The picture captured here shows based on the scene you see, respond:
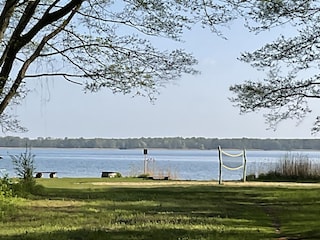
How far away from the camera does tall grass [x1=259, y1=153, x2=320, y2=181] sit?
24.0m

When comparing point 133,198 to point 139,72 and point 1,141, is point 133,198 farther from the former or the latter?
point 139,72

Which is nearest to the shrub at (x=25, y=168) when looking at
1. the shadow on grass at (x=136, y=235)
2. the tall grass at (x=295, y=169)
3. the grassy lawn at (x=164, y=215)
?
the grassy lawn at (x=164, y=215)

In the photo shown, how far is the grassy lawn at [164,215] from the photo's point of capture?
903 centimetres

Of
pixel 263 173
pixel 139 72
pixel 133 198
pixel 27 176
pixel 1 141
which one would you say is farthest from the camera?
pixel 263 173

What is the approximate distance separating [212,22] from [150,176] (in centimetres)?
1754

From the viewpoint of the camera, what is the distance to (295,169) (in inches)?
963

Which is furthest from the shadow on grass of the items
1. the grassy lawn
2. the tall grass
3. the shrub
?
the tall grass

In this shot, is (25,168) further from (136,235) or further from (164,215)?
(136,235)

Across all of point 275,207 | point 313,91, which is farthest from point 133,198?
point 313,91

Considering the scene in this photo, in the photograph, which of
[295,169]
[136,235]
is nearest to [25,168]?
[136,235]

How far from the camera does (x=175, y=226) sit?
966cm

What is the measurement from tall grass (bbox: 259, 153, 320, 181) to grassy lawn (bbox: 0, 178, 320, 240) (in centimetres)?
659

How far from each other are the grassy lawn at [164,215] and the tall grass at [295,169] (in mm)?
6594

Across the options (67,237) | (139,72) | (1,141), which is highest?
(139,72)
